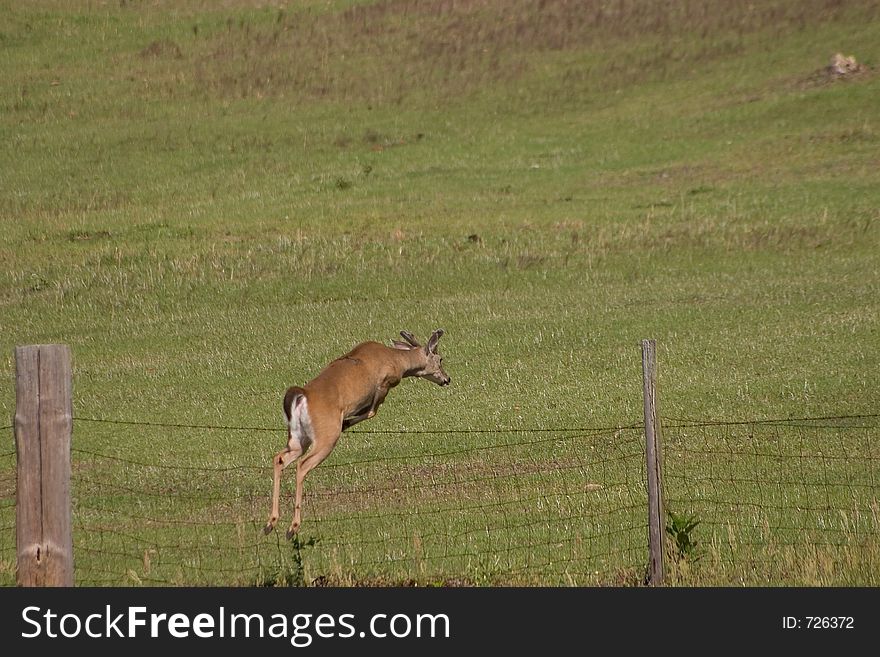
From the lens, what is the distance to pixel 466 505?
13.4 meters

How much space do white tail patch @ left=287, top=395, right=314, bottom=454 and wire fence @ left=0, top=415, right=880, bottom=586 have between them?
850 millimetres

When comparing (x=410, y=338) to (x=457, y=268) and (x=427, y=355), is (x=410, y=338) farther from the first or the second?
(x=457, y=268)

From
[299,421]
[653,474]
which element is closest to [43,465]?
[299,421]

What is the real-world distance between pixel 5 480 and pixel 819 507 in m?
7.95

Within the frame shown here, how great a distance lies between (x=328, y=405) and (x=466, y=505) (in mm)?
2934

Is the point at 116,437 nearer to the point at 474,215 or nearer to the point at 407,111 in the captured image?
the point at 474,215

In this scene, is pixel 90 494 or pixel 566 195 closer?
pixel 90 494

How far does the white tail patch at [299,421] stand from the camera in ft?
34.7

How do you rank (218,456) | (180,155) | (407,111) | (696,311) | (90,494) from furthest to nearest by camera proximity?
(407,111)
(180,155)
(696,311)
(218,456)
(90,494)

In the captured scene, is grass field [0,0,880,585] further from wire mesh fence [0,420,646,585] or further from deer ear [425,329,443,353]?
deer ear [425,329,443,353]

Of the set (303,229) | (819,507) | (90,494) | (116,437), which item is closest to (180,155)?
(303,229)

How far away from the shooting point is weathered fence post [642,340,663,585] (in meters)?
9.48

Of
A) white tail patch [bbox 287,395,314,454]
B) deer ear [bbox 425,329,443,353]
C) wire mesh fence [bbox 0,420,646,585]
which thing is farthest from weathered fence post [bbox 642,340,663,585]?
deer ear [bbox 425,329,443,353]

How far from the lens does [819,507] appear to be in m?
12.6
